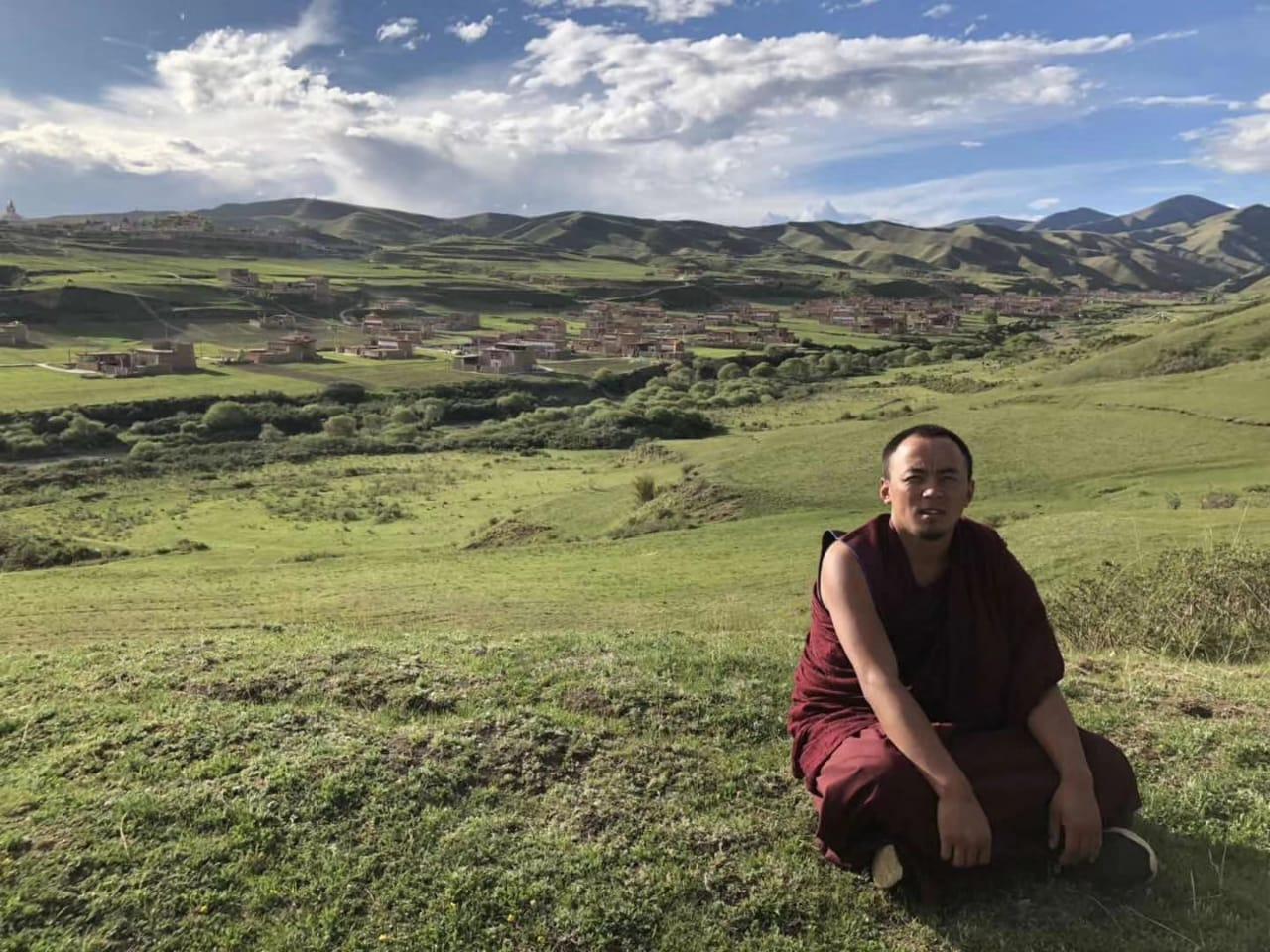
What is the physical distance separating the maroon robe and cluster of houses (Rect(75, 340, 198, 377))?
87195 mm

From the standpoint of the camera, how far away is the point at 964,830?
4.07 metres

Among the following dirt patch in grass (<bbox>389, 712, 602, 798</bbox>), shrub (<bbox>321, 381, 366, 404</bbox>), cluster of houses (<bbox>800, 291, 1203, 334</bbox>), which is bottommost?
shrub (<bbox>321, 381, 366, 404</bbox>)

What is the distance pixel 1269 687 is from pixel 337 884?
7772mm

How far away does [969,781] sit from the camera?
4316 millimetres

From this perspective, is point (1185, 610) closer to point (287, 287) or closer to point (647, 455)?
point (647, 455)

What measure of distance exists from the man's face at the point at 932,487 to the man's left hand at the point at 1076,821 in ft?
4.42

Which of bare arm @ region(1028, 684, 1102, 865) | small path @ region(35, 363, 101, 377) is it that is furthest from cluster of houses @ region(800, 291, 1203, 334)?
bare arm @ region(1028, 684, 1102, 865)

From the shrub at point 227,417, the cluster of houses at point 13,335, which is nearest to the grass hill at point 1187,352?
the shrub at point 227,417

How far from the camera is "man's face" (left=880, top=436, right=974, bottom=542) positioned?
181 inches

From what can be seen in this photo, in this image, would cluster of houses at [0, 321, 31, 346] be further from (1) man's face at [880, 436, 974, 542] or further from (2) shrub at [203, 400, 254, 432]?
(1) man's face at [880, 436, 974, 542]

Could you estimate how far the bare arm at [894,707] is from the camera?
409 centimetres

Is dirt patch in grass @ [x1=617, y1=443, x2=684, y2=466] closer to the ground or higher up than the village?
closer to the ground

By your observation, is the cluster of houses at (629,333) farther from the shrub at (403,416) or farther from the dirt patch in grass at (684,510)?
the dirt patch in grass at (684,510)

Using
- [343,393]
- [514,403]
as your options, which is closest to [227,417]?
[343,393]
